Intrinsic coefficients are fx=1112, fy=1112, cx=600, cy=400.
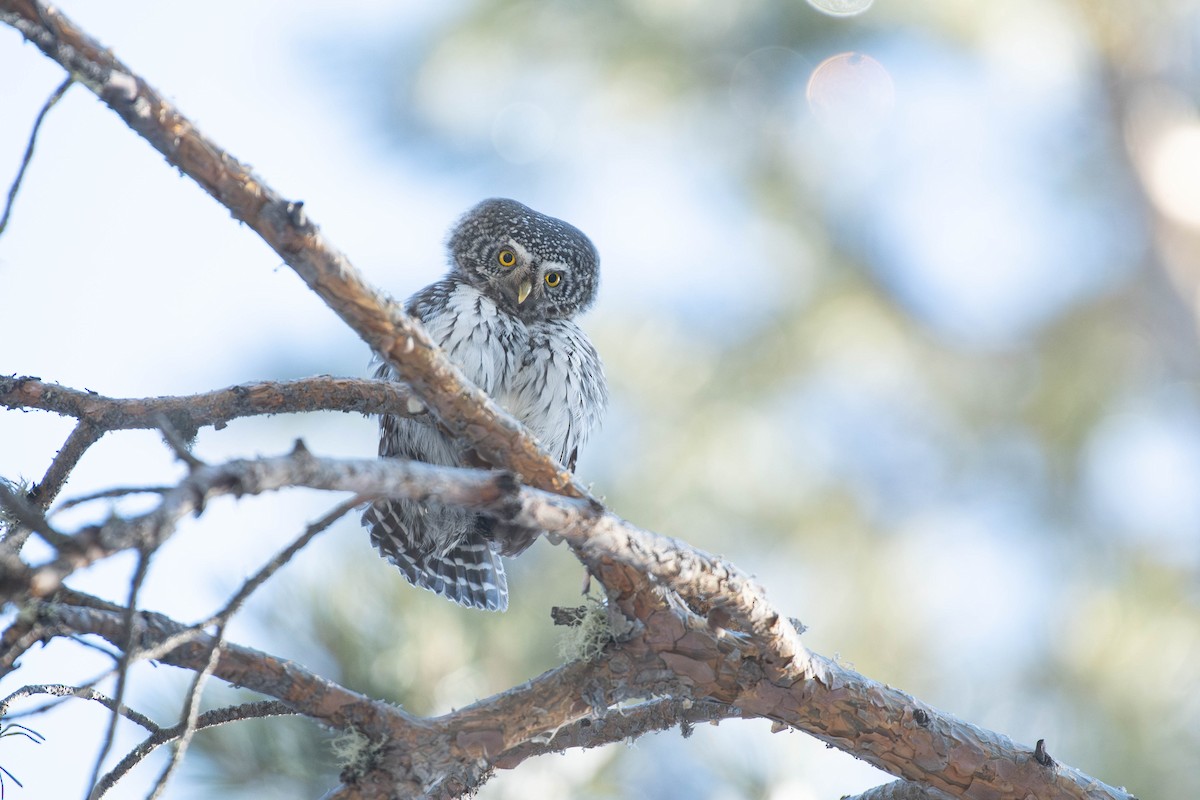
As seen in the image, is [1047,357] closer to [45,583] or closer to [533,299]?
[533,299]

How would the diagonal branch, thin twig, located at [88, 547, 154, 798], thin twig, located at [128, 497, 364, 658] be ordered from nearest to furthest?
thin twig, located at [88, 547, 154, 798] → thin twig, located at [128, 497, 364, 658] → the diagonal branch

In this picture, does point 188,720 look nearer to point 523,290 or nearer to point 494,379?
point 494,379

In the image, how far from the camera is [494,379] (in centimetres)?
311

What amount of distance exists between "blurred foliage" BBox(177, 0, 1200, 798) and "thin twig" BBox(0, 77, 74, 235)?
3.79m

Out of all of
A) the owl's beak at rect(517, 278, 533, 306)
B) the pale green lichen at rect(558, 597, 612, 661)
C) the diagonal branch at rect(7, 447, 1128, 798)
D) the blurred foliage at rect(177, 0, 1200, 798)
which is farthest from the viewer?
the blurred foliage at rect(177, 0, 1200, 798)

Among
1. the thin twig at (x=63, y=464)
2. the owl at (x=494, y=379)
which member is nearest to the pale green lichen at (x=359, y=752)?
the thin twig at (x=63, y=464)

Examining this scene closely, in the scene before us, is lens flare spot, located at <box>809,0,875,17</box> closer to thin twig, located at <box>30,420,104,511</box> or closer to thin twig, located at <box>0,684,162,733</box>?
thin twig, located at <box>30,420,104,511</box>

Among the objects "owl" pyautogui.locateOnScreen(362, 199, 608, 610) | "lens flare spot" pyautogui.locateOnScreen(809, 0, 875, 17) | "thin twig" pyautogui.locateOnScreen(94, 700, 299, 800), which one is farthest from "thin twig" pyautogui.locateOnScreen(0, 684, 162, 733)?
"lens flare spot" pyautogui.locateOnScreen(809, 0, 875, 17)

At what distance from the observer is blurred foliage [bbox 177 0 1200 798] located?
221 inches

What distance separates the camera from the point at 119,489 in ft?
3.82

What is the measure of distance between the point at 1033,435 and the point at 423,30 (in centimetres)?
433

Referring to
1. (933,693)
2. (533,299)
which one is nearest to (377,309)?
(533,299)

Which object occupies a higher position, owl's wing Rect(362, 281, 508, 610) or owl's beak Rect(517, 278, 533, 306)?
owl's beak Rect(517, 278, 533, 306)

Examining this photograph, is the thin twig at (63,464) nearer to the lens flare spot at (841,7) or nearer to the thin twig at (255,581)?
the thin twig at (255,581)
